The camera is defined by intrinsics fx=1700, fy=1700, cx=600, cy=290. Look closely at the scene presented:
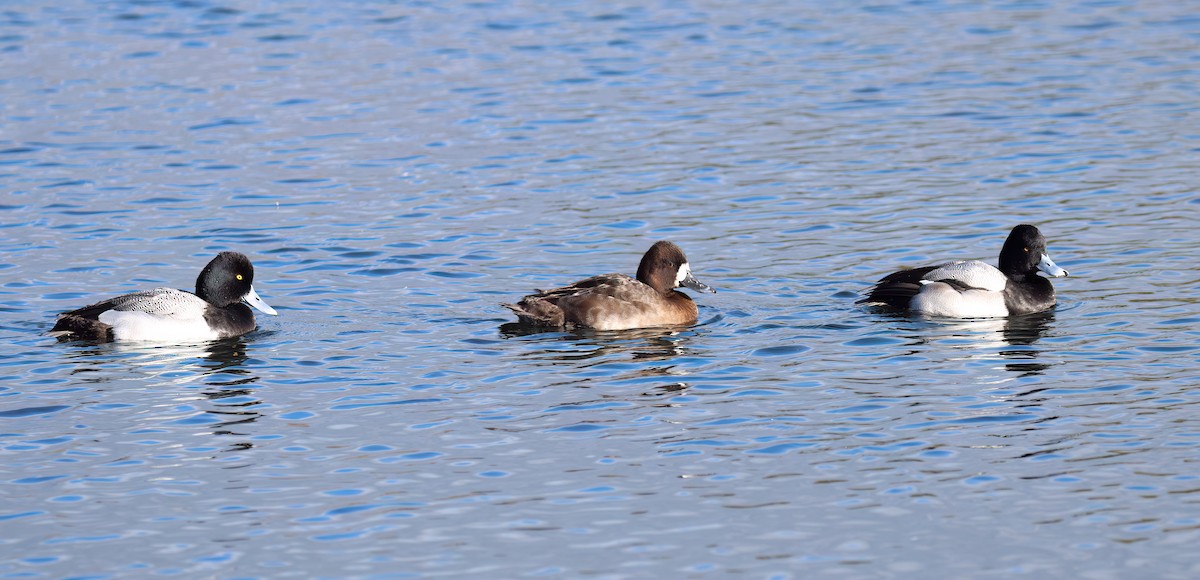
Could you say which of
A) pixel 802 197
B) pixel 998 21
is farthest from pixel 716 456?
pixel 998 21

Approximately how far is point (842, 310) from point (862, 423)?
3335 millimetres

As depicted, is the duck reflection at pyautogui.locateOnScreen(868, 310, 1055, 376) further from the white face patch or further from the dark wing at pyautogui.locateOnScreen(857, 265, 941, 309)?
the white face patch

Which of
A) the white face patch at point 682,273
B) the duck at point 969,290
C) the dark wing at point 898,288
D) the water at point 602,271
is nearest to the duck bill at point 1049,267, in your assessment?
the duck at point 969,290

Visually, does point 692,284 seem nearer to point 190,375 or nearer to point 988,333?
point 988,333

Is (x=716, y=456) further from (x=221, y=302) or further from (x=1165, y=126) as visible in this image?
(x=1165, y=126)

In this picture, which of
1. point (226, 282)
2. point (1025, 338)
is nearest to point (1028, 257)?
point (1025, 338)

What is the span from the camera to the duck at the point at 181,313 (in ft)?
43.3

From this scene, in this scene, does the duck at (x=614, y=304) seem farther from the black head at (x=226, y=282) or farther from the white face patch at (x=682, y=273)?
the black head at (x=226, y=282)

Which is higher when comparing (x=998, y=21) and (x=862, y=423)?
(x=998, y=21)

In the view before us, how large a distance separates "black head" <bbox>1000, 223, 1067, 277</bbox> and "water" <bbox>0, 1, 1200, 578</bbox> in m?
0.42

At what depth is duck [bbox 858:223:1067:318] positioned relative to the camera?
45.2ft

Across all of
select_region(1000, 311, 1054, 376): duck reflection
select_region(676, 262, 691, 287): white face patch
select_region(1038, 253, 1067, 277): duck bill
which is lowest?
select_region(1000, 311, 1054, 376): duck reflection

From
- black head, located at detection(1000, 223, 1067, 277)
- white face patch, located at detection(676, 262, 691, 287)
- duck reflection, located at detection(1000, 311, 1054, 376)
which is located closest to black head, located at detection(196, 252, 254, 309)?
white face patch, located at detection(676, 262, 691, 287)

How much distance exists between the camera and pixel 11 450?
10469 millimetres
